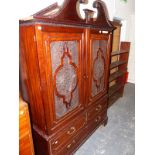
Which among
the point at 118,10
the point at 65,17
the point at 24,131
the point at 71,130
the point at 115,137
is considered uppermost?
the point at 118,10

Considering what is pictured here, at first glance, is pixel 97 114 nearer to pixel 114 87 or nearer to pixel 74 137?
pixel 74 137

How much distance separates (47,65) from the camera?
1166mm

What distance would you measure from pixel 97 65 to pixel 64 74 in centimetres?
63

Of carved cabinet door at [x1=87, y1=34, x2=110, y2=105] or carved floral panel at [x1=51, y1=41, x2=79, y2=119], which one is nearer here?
carved floral panel at [x1=51, y1=41, x2=79, y2=119]

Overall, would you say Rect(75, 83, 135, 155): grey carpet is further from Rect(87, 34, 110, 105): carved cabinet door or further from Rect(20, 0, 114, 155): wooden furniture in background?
Rect(87, 34, 110, 105): carved cabinet door

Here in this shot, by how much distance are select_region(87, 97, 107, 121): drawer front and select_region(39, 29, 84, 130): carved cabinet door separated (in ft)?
1.11

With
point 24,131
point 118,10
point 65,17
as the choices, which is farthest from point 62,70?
point 118,10

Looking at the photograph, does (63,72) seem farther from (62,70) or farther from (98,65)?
(98,65)

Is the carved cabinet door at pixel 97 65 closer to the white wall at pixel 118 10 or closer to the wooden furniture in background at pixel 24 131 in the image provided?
the white wall at pixel 118 10

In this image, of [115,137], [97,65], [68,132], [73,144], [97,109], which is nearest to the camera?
[68,132]

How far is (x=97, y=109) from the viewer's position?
2.05m

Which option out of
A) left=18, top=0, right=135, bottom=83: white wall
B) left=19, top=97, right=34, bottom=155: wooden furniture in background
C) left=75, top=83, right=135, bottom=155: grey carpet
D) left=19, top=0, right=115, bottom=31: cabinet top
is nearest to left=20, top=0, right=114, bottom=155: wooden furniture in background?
left=19, top=0, right=115, bottom=31: cabinet top

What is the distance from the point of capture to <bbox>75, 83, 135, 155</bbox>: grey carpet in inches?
74.9

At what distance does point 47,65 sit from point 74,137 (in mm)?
1004
